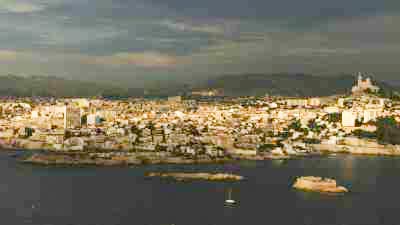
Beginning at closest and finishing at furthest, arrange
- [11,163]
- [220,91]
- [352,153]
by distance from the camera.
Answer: [11,163] < [352,153] < [220,91]

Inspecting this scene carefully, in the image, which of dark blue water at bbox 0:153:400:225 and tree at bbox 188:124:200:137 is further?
tree at bbox 188:124:200:137

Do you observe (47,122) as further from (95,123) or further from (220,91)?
(220,91)

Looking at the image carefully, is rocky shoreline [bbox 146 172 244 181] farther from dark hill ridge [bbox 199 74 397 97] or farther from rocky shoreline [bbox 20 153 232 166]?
dark hill ridge [bbox 199 74 397 97]

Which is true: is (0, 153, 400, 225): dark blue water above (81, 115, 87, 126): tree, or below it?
below

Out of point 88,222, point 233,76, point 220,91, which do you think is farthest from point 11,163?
point 233,76

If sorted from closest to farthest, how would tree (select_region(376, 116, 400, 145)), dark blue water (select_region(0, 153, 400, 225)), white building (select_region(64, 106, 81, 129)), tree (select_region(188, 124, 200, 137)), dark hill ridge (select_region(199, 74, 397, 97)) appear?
dark blue water (select_region(0, 153, 400, 225)), tree (select_region(376, 116, 400, 145)), tree (select_region(188, 124, 200, 137)), white building (select_region(64, 106, 81, 129)), dark hill ridge (select_region(199, 74, 397, 97))

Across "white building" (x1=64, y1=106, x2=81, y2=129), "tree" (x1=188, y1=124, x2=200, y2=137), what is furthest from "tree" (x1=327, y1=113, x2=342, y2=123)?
"white building" (x1=64, y1=106, x2=81, y2=129)

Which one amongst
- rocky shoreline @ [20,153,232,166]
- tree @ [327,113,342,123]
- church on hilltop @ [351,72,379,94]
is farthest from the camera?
church on hilltop @ [351,72,379,94]

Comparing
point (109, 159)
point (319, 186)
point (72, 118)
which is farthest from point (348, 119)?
point (319, 186)

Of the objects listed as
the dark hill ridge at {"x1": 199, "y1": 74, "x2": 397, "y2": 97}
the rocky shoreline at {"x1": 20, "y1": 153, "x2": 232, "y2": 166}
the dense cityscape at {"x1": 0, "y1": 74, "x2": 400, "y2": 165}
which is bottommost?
the rocky shoreline at {"x1": 20, "y1": 153, "x2": 232, "y2": 166}
